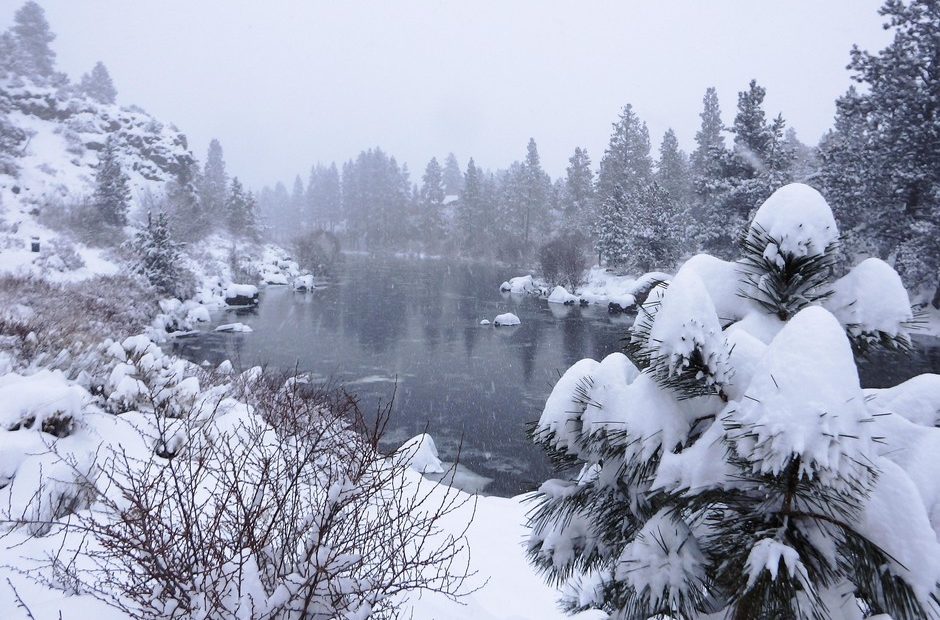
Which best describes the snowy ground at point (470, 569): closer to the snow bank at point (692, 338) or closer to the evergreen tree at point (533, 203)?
the snow bank at point (692, 338)

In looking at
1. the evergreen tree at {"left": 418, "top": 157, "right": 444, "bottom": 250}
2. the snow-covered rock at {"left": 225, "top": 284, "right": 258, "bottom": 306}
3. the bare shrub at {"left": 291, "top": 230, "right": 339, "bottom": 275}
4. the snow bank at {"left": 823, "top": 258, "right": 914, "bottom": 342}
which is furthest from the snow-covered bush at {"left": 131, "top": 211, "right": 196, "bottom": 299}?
the evergreen tree at {"left": 418, "top": 157, "right": 444, "bottom": 250}

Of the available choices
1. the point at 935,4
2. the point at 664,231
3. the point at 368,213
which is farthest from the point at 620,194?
the point at 368,213

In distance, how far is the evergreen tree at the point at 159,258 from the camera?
91.8ft

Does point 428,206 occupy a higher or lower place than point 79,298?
higher

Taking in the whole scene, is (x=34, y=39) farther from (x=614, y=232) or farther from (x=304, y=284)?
(x=614, y=232)

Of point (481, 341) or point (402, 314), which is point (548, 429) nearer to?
point (481, 341)

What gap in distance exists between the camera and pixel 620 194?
155 ft

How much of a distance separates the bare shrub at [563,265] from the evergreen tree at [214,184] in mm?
39919

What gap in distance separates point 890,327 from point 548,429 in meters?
1.50

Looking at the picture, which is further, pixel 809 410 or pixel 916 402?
pixel 916 402

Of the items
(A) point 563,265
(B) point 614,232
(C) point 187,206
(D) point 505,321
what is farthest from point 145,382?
(C) point 187,206

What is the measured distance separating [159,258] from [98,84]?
6893 centimetres

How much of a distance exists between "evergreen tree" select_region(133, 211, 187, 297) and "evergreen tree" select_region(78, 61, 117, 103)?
209 ft

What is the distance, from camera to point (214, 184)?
75875mm
